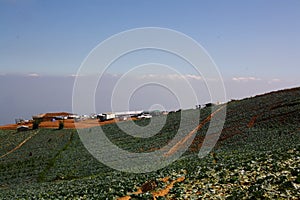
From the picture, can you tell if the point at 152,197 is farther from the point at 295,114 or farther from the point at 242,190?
the point at 295,114

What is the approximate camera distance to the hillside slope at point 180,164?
1488 cm

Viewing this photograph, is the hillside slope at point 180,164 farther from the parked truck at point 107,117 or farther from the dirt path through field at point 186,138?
the parked truck at point 107,117

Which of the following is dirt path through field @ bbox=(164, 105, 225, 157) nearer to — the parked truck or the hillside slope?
the hillside slope

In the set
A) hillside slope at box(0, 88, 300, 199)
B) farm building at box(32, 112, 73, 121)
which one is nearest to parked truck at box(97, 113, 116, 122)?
hillside slope at box(0, 88, 300, 199)

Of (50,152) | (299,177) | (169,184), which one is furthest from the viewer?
(50,152)

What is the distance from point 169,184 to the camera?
17.4 m

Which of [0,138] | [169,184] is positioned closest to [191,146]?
[169,184]

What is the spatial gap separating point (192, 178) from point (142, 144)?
32815 millimetres

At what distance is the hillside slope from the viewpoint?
1488 centimetres

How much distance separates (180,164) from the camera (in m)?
25.7

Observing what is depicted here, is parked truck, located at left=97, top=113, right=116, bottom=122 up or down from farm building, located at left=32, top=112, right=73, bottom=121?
down

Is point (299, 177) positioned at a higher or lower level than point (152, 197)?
higher

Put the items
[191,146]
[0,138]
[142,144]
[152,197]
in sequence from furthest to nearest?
[0,138], [142,144], [191,146], [152,197]

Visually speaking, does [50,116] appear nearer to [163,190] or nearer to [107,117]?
[107,117]
